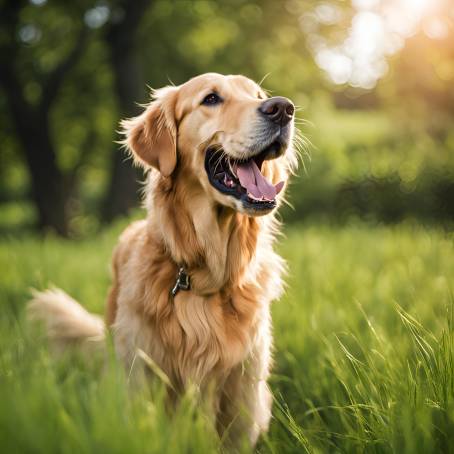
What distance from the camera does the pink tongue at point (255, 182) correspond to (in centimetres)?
267

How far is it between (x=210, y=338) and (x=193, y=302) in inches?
8.0

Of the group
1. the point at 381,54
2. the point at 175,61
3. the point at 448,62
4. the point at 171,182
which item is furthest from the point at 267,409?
the point at 448,62

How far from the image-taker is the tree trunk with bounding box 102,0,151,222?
9.94 meters

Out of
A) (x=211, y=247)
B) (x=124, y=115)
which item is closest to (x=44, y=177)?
(x=124, y=115)

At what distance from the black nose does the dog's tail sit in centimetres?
185

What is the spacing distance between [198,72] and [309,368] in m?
10.5

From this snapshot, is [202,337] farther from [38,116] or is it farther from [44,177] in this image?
[44,177]

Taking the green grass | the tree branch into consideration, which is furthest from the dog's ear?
the tree branch

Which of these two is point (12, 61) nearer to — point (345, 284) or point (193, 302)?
point (345, 284)

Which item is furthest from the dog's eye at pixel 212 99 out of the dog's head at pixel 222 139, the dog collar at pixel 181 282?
the dog collar at pixel 181 282

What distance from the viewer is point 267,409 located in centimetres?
273

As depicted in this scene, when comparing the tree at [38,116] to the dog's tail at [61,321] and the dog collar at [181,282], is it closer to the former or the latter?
the dog's tail at [61,321]

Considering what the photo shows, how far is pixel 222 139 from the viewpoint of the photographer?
107 inches

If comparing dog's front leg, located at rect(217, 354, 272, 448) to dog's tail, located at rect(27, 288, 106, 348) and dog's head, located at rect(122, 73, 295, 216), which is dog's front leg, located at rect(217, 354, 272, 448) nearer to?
dog's head, located at rect(122, 73, 295, 216)
